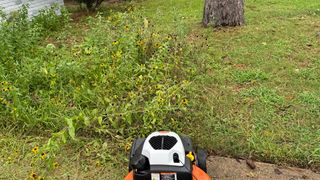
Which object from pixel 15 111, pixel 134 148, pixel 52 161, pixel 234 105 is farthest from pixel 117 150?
pixel 234 105

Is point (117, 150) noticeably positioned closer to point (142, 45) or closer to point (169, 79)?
point (169, 79)

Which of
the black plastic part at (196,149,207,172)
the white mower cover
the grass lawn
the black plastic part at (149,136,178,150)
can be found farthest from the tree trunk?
the white mower cover

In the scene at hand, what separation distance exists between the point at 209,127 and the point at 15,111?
1.58m

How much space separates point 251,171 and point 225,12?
12.0 ft

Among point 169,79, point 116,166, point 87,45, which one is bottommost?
point 116,166

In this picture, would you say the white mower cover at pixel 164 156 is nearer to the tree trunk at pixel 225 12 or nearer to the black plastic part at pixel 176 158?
the black plastic part at pixel 176 158

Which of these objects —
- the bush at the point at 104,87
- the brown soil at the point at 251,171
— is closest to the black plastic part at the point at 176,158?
the brown soil at the point at 251,171

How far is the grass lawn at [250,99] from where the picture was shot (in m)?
2.91

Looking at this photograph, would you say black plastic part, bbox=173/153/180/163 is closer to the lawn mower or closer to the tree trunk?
the lawn mower

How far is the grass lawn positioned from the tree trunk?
18cm

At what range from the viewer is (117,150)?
9.77 feet

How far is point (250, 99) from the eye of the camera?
364 centimetres

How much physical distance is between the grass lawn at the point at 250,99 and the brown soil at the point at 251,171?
82 millimetres

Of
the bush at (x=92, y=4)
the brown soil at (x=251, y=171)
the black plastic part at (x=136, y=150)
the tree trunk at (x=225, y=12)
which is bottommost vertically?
the brown soil at (x=251, y=171)
